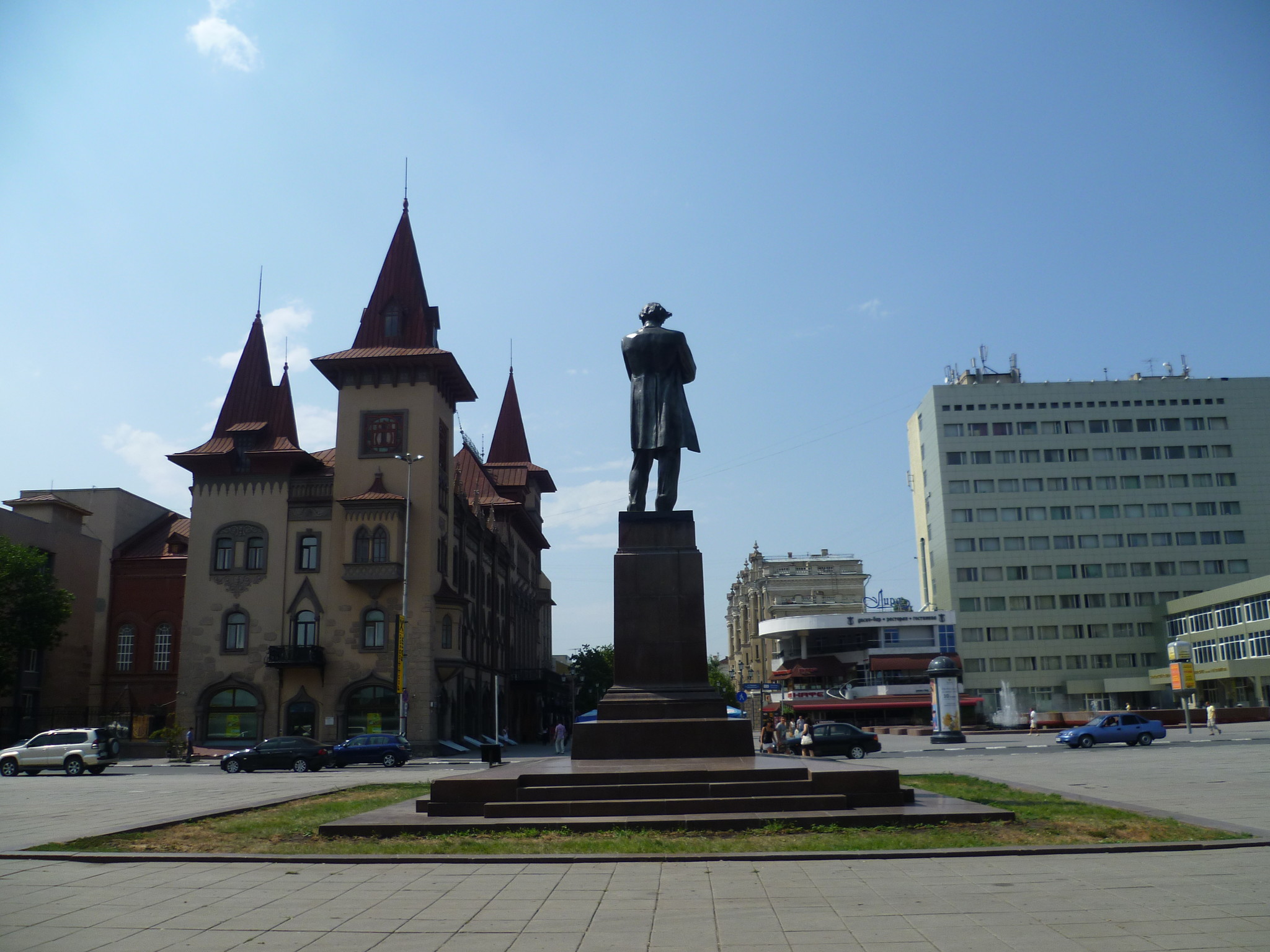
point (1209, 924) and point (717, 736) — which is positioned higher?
point (717, 736)

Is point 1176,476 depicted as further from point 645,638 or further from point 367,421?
point 645,638

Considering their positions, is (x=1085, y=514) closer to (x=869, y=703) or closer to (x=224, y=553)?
(x=869, y=703)

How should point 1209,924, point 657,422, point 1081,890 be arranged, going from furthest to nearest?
point 657,422, point 1081,890, point 1209,924

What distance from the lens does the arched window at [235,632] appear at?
161ft

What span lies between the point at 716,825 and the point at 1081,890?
4.16m

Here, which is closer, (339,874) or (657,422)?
(339,874)

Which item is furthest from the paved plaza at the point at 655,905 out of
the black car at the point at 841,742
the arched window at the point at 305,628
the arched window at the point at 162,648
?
the arched window at the point at 162,648

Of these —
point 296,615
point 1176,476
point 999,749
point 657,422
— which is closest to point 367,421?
point 296,615

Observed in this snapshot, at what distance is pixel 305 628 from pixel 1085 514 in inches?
2682

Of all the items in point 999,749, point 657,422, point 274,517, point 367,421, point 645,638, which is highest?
point 367,421

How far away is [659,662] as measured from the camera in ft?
49.4

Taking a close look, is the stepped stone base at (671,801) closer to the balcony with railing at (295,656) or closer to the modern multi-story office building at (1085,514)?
the balcony with railing at (295,656)

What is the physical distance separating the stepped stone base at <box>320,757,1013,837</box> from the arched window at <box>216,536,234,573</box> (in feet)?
135

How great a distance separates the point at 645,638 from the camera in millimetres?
15148
